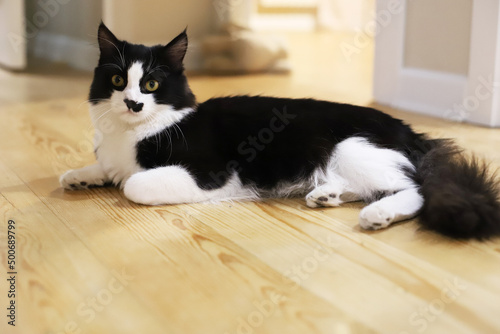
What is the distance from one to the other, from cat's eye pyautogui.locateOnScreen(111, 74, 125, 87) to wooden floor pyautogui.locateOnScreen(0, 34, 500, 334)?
34cm

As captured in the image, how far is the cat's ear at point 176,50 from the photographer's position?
1690mm

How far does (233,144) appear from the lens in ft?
5.62

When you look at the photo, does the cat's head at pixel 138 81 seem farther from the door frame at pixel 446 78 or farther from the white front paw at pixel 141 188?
the door frame at pixel 446 78

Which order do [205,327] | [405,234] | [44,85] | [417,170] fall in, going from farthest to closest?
[44,85], [417,170], [405,234], [205,327]

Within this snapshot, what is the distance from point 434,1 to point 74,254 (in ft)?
7.39

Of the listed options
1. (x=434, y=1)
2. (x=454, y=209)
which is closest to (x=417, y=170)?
(x=454, y=209)

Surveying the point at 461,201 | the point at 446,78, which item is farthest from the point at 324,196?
the point at 446,78

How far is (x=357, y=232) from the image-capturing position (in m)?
1.49

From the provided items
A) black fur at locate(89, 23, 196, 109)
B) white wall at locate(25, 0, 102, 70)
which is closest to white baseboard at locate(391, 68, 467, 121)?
black fur at locate(89, 23, 196, 109)

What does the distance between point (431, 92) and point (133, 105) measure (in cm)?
183

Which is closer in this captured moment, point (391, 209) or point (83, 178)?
point (391, 209)

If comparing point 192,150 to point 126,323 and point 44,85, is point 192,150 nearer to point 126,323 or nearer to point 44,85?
point 126,323

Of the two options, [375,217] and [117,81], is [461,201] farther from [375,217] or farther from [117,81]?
[117,81]

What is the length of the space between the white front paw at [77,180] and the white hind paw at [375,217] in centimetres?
82
